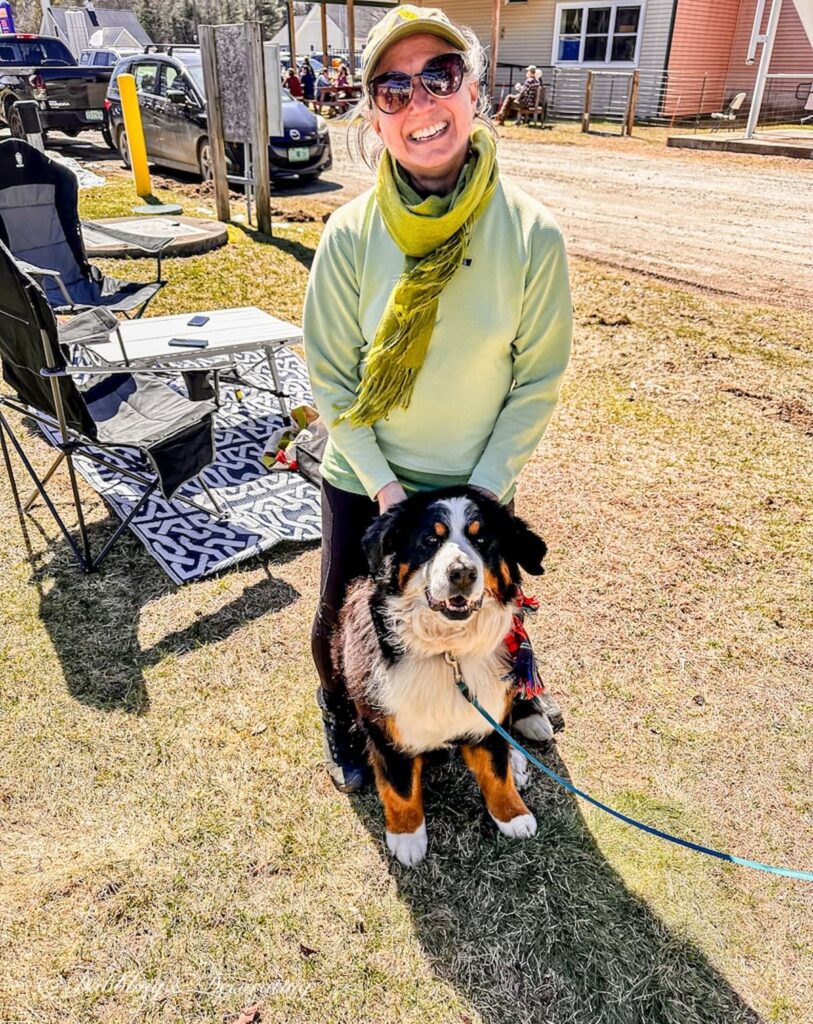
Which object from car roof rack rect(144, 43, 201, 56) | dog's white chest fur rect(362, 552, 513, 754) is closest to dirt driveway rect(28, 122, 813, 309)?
car roof rack rect(144, 43, 201, 56)

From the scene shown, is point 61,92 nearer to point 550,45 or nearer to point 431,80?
point 550,45

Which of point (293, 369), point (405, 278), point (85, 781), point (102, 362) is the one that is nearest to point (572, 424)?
point (293, 369)

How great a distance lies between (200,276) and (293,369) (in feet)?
7.28

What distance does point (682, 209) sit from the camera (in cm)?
1013

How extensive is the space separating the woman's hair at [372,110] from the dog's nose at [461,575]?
1162mm

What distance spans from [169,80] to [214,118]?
3.86m

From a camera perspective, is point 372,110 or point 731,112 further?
point 731,112

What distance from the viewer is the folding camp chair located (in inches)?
767

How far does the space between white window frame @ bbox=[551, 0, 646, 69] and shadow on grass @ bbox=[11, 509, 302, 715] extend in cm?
2174

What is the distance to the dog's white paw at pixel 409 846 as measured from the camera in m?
2.29

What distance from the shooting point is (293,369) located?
5.77 meters

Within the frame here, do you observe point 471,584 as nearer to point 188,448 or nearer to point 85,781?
point 85,781

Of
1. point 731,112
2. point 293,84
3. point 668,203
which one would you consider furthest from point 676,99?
point 668,203

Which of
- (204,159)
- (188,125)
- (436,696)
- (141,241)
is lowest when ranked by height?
(436,696)
